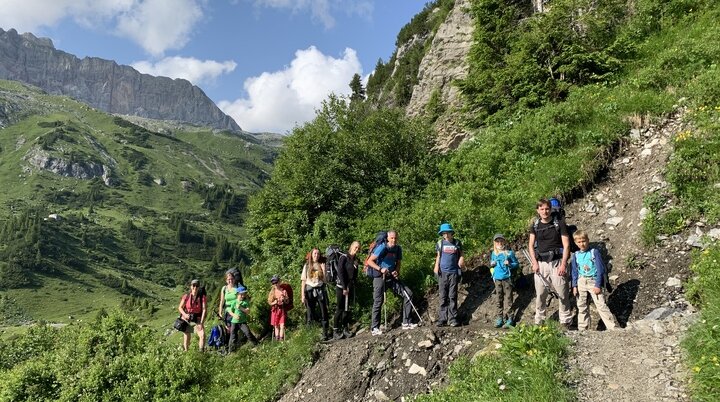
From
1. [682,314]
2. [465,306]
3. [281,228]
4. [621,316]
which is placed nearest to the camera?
[682,314]

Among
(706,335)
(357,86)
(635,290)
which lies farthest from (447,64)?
(357,86)

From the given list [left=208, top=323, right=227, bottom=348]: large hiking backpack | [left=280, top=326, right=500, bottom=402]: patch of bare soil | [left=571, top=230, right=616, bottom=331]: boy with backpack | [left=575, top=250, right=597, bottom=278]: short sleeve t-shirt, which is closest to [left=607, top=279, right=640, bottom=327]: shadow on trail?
[left=571, top=230, right=616, bottom=331]: boy with backpack

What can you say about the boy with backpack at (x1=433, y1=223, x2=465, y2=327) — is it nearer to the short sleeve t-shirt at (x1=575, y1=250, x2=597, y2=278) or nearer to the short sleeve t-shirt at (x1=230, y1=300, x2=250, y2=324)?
the short sleeve t-shirt at (x1=575, y1=250, x2=597, y2=278)

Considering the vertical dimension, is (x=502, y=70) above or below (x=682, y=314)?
above

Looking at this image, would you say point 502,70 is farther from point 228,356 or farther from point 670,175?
point 228,356

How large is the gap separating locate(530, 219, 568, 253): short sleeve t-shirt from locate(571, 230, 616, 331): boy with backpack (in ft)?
0.95

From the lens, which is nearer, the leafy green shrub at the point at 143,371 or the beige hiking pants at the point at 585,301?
the beige hiking pants at the point at 585,301

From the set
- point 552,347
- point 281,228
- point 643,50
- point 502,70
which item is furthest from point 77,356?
point 643,50

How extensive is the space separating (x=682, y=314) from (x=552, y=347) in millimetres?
2678

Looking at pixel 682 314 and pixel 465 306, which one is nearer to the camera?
pixel 682 314

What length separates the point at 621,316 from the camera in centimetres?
910

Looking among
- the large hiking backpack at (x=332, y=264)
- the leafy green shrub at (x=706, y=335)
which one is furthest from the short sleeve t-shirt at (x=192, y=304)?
the leafy green shrub at (x=706, y=335)

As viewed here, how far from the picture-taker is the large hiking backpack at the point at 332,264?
11461mm

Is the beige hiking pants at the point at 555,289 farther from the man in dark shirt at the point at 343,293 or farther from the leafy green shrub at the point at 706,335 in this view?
the man in dark shirt at the point at 343,293
